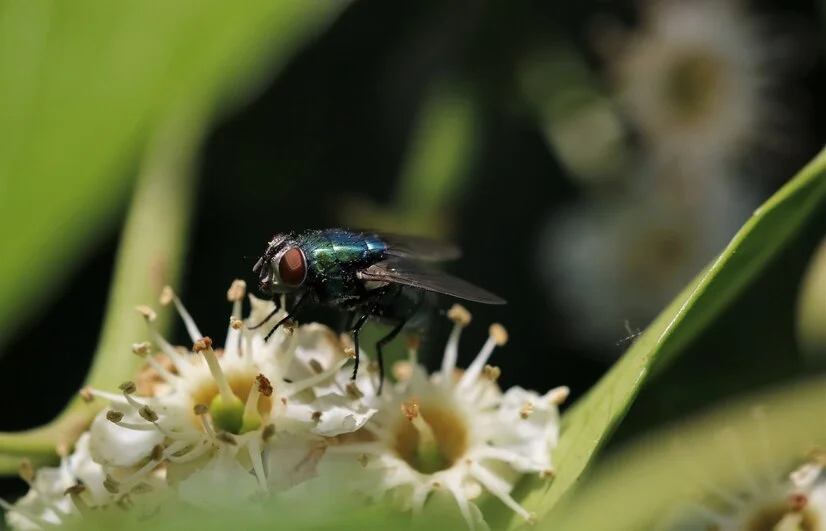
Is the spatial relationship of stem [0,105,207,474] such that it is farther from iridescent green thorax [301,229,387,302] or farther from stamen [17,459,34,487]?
iridescent green thorax [301,229,387,302]

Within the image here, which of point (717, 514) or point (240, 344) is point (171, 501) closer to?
point (240, 344)

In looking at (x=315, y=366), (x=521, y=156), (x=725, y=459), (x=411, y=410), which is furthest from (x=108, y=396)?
(x=521, y=156)

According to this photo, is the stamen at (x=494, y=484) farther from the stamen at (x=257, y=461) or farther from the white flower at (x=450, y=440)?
the stamen at (x=257, y=461)

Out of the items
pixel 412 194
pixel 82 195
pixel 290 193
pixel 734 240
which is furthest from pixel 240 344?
pixel 290 193

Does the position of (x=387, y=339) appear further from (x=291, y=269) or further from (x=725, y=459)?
(x=725, y=459)

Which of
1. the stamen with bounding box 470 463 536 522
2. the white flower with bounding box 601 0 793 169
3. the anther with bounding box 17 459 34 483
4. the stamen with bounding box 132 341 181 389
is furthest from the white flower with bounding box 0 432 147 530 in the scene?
the white flower with bounding box 601 0 793 169
